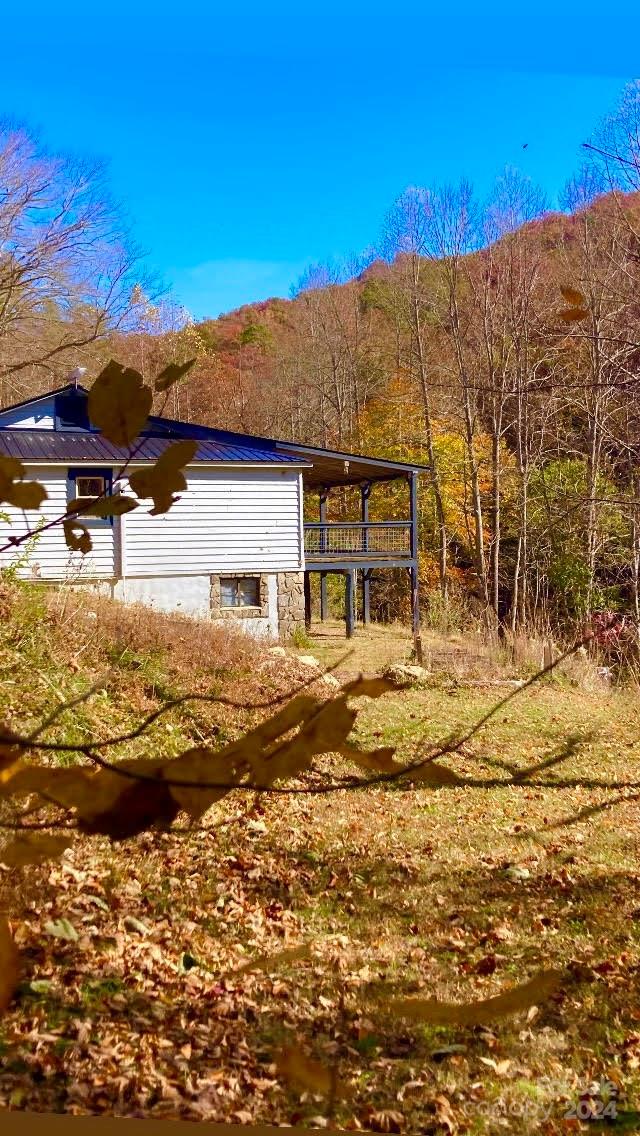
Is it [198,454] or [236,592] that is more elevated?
[198,454]

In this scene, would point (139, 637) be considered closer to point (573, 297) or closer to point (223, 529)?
point (223, 529)

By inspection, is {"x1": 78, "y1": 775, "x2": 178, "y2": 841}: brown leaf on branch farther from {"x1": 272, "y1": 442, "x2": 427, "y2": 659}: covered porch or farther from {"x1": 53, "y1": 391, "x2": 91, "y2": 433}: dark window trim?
{"x1": 53, "y1": 391, "x2": 91, "y2": 433}: dark window trim

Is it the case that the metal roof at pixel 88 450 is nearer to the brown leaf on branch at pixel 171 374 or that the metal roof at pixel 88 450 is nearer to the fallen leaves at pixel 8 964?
the brown leaf on branch at pixel 171 374

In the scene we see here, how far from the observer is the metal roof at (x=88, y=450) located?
10359mm

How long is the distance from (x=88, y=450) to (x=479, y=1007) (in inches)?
426

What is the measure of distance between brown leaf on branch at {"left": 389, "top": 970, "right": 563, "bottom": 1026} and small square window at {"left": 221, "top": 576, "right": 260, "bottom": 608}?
11246mm

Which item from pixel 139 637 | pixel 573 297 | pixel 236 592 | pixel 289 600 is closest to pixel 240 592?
pixel 236 592

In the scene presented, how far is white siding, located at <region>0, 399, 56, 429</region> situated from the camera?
11.1 m

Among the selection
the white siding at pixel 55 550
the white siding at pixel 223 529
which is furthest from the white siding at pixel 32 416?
the white siding at pixel 223 529

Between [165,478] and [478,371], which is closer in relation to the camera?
[165,478]

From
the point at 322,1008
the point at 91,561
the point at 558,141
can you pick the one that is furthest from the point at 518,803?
the point at 91,561

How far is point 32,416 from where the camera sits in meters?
11.2

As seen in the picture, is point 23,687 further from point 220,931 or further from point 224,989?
point 224,989

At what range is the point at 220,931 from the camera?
3.02m
